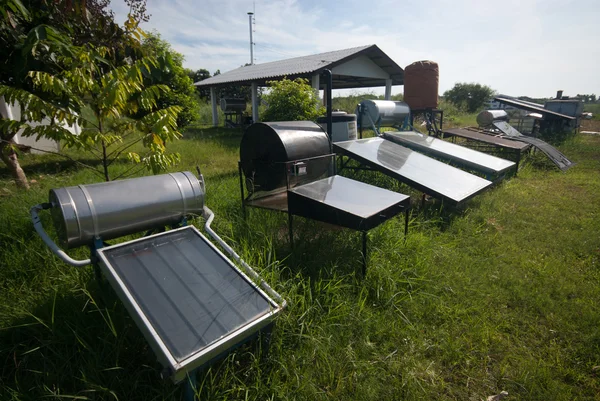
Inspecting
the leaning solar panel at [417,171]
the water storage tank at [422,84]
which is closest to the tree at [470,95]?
the water storage tank at [422,84]

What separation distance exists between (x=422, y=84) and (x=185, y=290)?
39.6ft

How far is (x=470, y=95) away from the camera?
1300 inches

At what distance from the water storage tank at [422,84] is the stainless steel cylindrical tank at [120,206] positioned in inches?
441

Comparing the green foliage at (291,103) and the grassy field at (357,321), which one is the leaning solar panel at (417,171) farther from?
the green foliage at (291,103)

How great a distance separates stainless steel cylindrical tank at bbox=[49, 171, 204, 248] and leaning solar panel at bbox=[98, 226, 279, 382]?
7.8 inches

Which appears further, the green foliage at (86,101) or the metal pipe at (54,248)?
the green foliage at (86,101)

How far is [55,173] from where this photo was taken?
687 centimetres

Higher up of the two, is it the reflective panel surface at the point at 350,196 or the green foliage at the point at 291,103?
the green foliage at the point at 291,103

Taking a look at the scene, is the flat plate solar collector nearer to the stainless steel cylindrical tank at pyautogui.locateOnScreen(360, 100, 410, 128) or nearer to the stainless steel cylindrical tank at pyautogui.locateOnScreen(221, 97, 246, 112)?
the stainless steel cylindrical tank at pyautogui.locateOnScreen(360, 100, 410, 128)

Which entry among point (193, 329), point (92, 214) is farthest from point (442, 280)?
point (92, 214)

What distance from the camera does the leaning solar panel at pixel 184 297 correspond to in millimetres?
1598

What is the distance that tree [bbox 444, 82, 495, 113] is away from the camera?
3164 centimetres

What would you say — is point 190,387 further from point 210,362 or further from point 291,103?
point 291,103

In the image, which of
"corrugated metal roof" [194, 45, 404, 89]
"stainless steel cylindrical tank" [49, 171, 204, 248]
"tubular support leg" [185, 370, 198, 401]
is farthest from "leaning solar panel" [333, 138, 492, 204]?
"corrugated metal roof" [194, 45, 404, 89]
